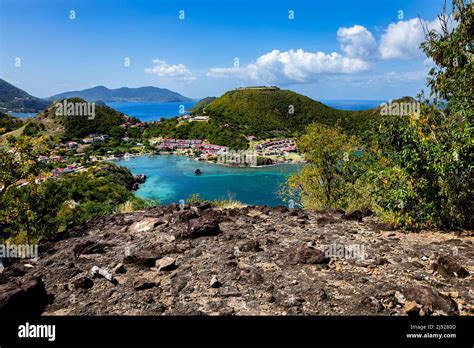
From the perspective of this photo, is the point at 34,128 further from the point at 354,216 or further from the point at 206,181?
the point at 354,216

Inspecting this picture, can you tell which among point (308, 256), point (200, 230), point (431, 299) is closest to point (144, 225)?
point (200, 230)

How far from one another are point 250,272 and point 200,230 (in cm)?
381

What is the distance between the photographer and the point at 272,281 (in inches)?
302

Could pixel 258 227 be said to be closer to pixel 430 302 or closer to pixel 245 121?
pixel 430 302

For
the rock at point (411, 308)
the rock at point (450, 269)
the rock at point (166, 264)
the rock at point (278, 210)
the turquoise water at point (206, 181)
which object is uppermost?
the rock at point (450, 269)

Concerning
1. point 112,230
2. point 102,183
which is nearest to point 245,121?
point 102,183

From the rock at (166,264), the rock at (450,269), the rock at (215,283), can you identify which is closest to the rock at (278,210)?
the rock at (166,264)

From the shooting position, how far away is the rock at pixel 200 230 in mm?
11383

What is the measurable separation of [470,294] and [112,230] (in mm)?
12596

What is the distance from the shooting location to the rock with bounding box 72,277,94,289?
305 inches

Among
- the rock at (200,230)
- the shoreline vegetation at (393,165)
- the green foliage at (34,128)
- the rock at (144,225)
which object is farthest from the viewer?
the green foliage at (34,128)

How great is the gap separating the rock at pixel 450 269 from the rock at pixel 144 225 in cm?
1016

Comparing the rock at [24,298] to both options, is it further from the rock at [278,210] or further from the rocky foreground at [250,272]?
the rock at [278,210]
